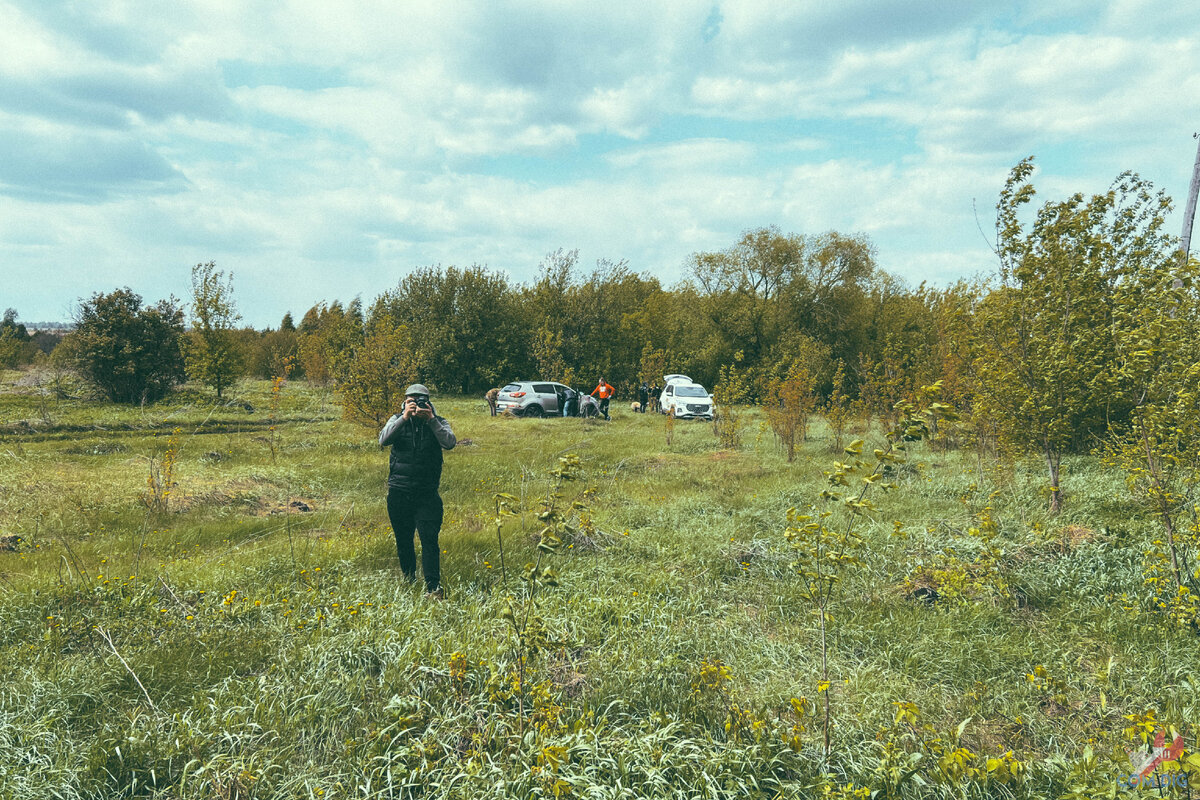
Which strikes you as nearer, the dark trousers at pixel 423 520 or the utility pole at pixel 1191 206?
the dark trousers at pixel 423 520

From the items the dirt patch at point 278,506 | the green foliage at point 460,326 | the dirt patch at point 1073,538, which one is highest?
the green foliage at point 460,326

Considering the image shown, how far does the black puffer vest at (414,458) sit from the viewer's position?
17.7 ft

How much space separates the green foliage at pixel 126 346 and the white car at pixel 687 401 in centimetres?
1975

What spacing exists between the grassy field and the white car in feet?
49.1

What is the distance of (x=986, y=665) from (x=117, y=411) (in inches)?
1001

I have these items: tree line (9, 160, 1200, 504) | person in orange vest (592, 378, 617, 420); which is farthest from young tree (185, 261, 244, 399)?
person in orange vest (592, 378, 617, 420)

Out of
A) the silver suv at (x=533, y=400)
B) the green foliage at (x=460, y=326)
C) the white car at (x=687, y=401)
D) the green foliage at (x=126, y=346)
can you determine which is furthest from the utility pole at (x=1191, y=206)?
the green foliage at (x=126, y=346)

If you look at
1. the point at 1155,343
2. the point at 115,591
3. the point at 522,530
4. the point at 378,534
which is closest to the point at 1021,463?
the point at 1155,343

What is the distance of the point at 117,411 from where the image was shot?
21.1 m

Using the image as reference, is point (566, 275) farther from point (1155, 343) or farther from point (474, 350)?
point (1155, 343)

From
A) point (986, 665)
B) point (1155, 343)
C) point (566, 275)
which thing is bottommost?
point (986, 665)

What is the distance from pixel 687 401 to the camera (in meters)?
24.1

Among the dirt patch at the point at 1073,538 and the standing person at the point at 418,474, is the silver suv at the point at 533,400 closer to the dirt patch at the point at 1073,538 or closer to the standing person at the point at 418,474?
the dirt patch at the point at 1073,538

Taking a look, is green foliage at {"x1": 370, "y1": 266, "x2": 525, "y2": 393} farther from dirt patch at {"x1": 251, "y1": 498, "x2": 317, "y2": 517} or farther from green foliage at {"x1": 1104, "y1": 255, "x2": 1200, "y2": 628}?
green foliage at {"x1": 1104, "y1": 255, "x2": 1200, "y2": 628}
